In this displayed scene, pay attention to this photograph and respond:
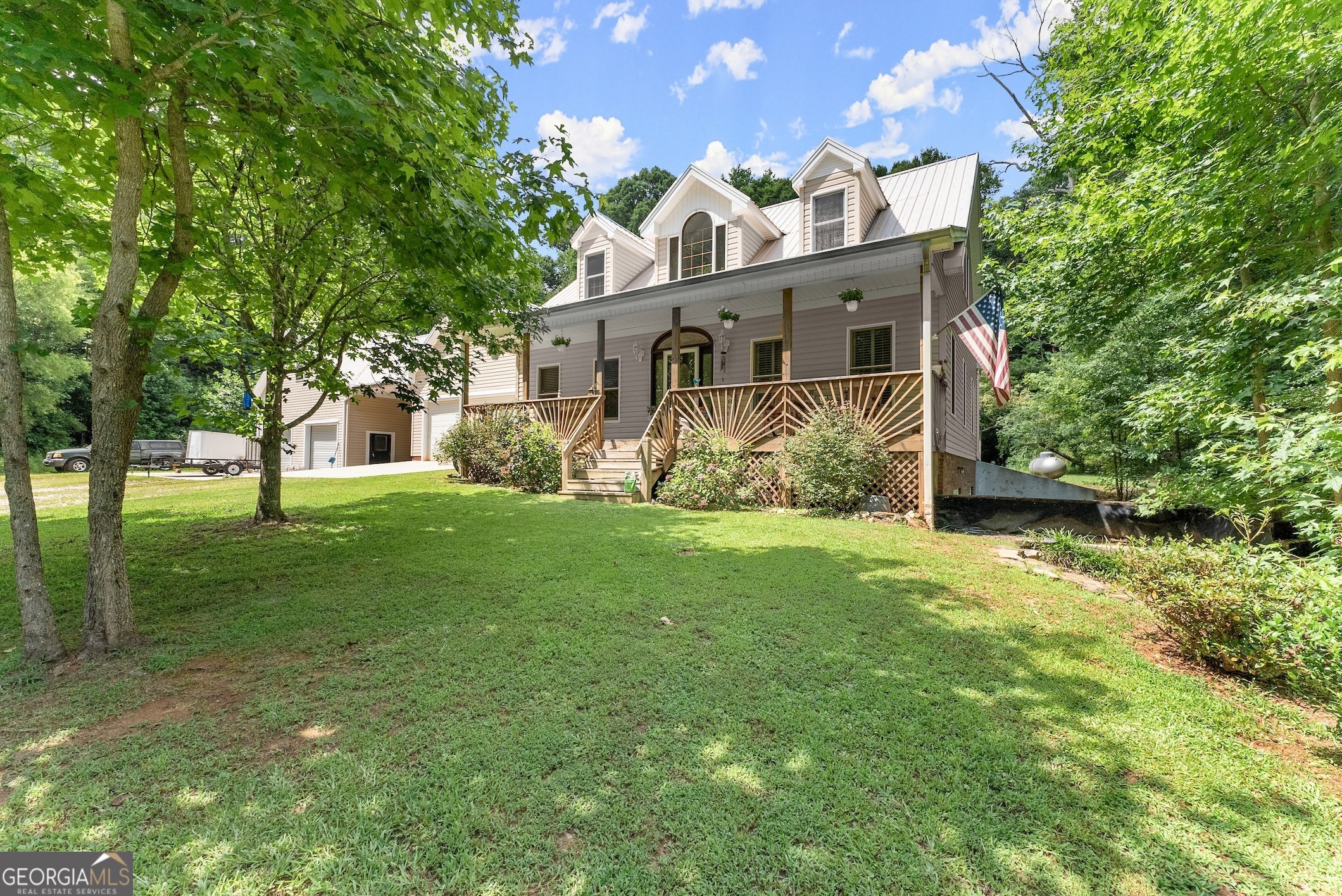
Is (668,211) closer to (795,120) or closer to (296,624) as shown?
(795,120)

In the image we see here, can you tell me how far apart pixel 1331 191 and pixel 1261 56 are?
4.47ft

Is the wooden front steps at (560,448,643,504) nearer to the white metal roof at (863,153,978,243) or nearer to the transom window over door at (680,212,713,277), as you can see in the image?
the transom window over door at (680,212,713,277)

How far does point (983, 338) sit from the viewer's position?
26.3 feet

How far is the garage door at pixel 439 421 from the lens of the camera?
19.1 meters

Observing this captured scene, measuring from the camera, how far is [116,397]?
344 cm

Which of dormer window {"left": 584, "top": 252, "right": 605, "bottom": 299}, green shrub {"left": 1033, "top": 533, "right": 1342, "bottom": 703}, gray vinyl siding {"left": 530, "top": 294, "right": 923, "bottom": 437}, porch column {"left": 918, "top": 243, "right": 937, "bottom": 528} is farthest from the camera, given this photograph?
dormer window {"left": 584, "top": 252, "right": 605, "bottom": 299}

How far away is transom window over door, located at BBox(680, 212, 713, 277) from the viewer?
41.2 ft

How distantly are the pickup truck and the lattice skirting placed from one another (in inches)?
838

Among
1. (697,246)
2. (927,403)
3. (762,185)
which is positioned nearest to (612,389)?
(697,246)

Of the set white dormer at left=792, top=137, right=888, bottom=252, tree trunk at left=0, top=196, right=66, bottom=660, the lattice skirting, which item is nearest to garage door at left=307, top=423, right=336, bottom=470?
the lattice skirting

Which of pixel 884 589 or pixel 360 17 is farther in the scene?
pixel 884 589

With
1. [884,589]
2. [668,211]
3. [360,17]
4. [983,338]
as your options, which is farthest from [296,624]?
[668,211]

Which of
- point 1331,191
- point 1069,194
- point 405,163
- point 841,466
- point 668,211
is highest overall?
point 668,211

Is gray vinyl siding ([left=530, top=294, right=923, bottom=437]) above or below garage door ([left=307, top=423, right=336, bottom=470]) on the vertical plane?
above
